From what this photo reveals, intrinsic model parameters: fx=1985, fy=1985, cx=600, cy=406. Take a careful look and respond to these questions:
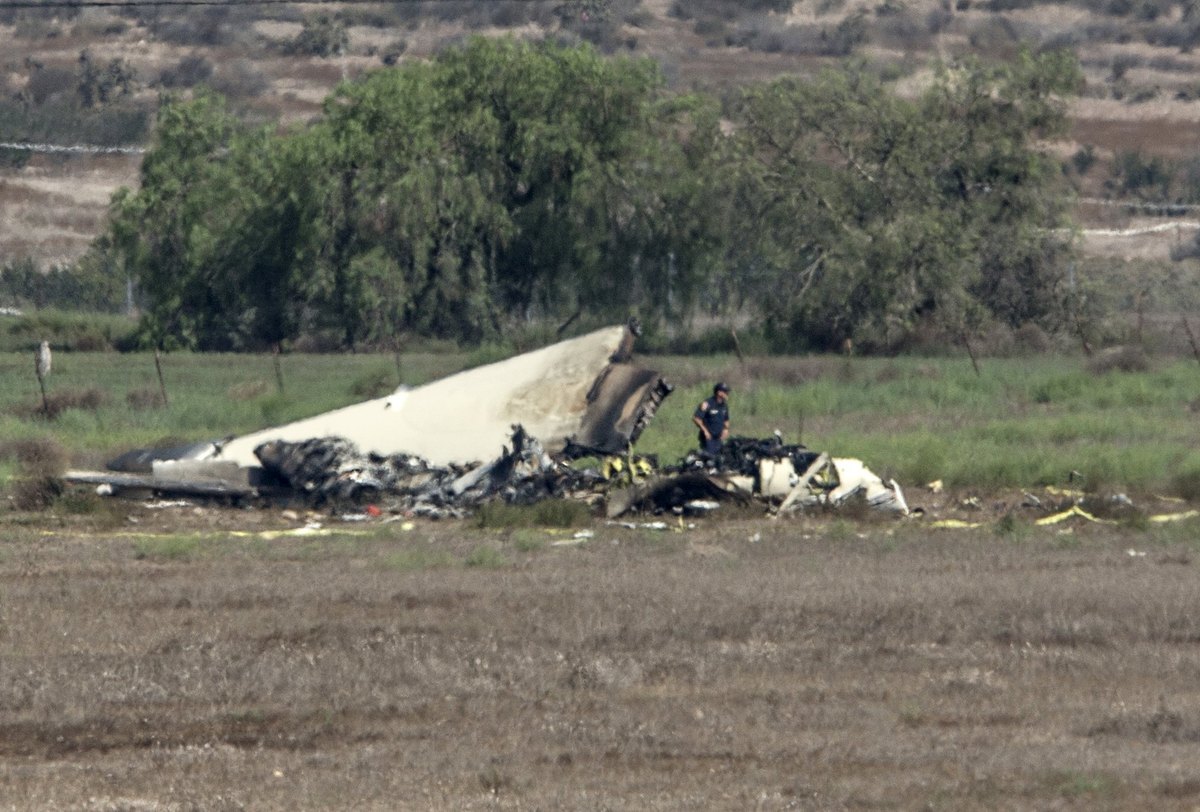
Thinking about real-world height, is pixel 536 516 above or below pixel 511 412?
below

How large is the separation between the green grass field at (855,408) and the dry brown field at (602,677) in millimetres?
4639

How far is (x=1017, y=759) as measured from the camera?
30.5ft

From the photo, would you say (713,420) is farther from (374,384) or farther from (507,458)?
(374,384)

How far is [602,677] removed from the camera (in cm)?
1132

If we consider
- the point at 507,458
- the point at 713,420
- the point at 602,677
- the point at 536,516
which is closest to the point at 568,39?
the point at 713,420

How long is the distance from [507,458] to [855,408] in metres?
10.0

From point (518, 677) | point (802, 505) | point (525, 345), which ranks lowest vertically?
point (525, 345)

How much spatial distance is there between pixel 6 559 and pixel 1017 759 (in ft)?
33.9

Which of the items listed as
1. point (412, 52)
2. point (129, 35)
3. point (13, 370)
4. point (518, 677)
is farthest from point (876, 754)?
point (129, 35)

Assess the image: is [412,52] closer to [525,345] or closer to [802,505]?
[525,345]

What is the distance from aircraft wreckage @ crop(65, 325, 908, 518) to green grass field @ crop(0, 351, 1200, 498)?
1.74 metres

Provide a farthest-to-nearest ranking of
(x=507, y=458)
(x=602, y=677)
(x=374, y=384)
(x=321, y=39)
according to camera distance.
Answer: (x=321, y=39)
(x=374, y=384)
(x=507, y=458)
(x=602, y=677)

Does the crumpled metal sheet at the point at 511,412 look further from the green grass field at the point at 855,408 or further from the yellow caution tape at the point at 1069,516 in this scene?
the yellow caution tape at the point at 1069,516

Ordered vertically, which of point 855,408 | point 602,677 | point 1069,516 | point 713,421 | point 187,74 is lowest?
point 855,408
